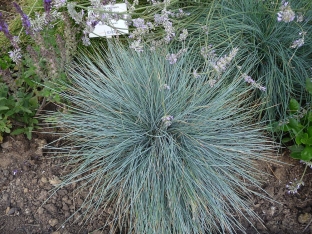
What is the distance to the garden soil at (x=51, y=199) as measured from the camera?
172 cm

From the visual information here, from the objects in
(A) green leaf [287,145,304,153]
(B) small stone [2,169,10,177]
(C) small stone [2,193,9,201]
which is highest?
(A) green leaf [287,145,304,153]

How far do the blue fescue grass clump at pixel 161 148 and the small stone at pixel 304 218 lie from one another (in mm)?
253

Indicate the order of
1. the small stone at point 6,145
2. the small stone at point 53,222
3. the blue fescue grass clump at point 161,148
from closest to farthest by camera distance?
the blue fescue grass clump at point 161,148
the small stone at point 53,222
the small stone at point 6,145

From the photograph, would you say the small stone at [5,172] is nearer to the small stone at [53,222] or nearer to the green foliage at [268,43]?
the small stone at [53,222]

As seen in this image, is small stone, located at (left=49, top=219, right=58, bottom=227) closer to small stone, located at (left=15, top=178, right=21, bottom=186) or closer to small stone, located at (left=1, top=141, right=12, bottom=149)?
small stone, located at (left=15, top=178, right=21, bottom=186)

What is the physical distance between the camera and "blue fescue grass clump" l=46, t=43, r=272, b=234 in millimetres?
1519

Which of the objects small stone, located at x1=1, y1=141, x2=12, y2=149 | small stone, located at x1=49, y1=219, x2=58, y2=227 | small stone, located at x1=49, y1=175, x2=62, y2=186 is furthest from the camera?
small stone, located at x1=1, y1=141, x2=12, y2=149

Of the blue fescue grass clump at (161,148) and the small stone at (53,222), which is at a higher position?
the blue fescue grass clump at (161,148)

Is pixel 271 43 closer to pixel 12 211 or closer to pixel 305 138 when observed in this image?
pixel 305 138

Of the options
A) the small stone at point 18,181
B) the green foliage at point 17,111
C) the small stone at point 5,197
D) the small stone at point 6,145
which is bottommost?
the small stone at point 5,197

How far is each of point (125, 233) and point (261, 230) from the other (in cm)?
73

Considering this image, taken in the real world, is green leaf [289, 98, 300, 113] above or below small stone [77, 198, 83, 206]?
above

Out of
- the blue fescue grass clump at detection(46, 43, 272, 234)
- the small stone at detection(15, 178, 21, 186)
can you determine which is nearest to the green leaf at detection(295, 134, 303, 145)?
the blue fescue grass clump at detection(46, 43, 272, 234)

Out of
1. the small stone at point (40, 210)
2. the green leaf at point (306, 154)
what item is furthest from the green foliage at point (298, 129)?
the small stone at point (40, 210)
